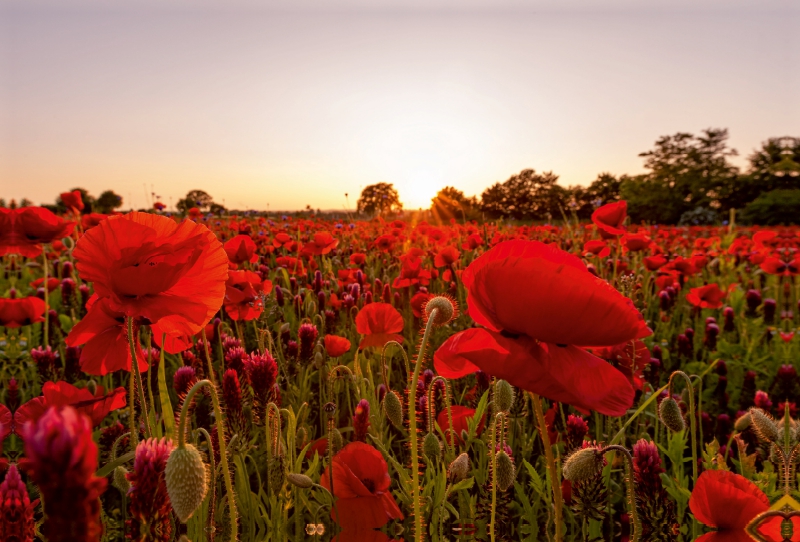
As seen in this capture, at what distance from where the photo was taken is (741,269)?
20.3 feet

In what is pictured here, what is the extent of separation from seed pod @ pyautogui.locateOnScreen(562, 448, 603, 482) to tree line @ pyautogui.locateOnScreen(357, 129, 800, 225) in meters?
21.6

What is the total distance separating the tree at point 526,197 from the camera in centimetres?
2612

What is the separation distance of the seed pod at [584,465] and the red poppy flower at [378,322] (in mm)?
1364

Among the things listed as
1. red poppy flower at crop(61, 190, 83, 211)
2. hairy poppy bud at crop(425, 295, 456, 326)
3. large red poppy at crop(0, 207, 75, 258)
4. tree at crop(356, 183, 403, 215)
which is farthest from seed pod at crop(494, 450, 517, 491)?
tree at crop(356, 183, 403, 215)

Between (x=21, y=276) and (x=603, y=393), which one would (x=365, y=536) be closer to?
(x=603, y=393)

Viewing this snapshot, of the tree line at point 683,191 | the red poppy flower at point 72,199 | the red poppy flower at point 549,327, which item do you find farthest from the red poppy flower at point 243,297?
the tree line at point 683,191

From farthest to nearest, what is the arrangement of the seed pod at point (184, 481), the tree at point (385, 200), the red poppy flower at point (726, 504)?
1. the tree at point (385, 200)
2. the red poppy flower at point (726, 504)
3. the seed pod at point (184, 481)

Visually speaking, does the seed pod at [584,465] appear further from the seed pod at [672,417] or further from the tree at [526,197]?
the tree at [526,197]

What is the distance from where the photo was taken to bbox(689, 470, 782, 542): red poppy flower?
108 centimetres

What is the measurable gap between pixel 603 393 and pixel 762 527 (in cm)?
63

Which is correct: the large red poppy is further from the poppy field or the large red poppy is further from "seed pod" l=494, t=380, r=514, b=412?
"seed pod" l=494, t=380, r=514, b=412

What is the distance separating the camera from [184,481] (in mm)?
739

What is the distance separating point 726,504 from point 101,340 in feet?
5.02

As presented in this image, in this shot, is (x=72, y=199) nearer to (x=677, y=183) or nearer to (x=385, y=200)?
(x=385, y=200)
